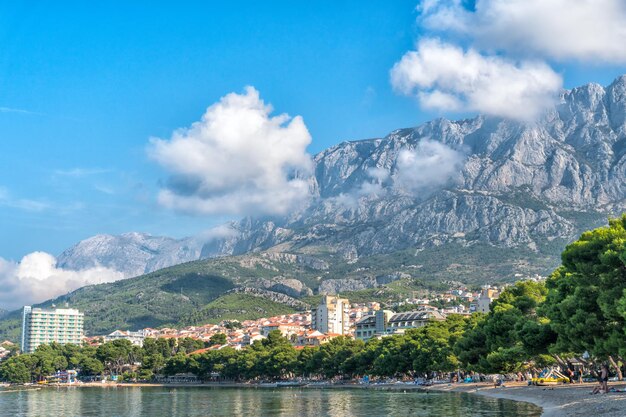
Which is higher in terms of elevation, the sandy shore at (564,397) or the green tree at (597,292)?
the green tree at (597,292)

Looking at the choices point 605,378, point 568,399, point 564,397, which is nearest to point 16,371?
point 564,397

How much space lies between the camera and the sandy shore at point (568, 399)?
4538cm

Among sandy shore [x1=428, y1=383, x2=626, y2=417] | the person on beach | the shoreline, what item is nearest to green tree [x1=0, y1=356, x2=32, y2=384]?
the shoreline

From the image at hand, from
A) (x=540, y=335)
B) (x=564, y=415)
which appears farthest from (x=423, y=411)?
(x=564, y=415)

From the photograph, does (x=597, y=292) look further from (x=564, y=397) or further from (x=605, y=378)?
(x=564, y=397)

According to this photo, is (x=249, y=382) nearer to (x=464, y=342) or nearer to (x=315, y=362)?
(x=315, y=362)

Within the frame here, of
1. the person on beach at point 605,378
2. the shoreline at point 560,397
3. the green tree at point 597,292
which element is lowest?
the shoreline at point 560,397

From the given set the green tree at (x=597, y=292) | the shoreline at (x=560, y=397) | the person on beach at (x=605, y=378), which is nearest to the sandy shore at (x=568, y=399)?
the shoreline at (x=560, y=397)

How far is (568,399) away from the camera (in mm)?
56906

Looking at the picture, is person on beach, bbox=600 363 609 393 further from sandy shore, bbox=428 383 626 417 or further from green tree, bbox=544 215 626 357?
green tree, bbox=544 215 626 357

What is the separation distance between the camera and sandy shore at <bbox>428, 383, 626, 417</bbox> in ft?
149

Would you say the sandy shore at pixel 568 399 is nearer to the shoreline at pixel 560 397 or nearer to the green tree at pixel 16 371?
the shoreline at pixel 560 397

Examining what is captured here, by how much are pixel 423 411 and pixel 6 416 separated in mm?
43750

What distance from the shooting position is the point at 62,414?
72.0 metres
